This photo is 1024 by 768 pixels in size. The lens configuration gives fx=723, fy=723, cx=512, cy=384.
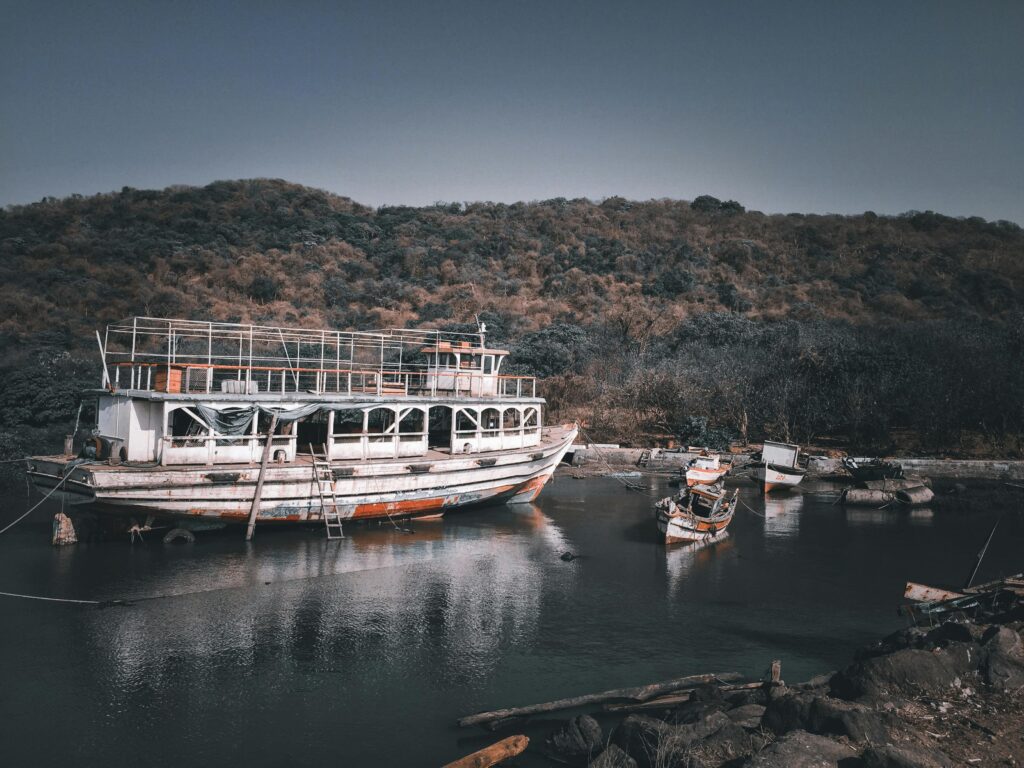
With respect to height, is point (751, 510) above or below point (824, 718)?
below

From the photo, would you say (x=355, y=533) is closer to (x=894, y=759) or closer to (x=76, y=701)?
(x=76, y=701)

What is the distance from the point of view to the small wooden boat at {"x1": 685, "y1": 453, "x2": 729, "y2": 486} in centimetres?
2660

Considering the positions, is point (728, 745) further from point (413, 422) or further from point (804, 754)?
point (413, 422)

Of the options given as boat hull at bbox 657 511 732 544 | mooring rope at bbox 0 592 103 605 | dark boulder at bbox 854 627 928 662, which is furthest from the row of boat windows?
dark boulder at bbox 854 627 928 662

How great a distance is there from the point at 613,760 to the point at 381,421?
18.5 meters

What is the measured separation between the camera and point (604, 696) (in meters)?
11.1

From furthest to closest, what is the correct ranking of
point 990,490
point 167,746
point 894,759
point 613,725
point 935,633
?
point 990,490 < point 935,633 < point 613,725 < point 167,746 < point 894,759

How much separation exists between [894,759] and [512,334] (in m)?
47.1

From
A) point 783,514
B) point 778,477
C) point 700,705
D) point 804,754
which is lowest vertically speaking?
point 783,514

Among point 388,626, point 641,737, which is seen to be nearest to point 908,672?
point 641,737

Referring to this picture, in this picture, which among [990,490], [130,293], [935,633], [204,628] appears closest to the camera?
[935,633]

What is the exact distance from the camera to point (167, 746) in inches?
391

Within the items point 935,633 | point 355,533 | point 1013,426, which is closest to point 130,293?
point 355,533

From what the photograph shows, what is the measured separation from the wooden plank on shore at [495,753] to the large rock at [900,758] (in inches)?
162
